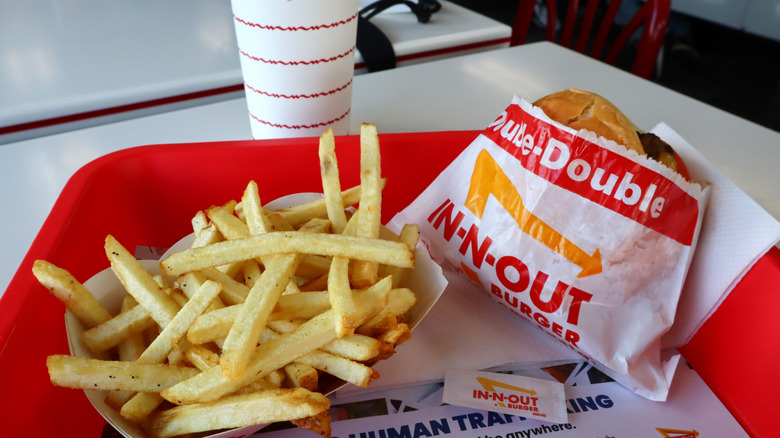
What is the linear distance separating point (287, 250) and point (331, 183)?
0.17 m

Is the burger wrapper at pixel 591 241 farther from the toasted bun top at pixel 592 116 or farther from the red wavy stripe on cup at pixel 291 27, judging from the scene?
the red wavy stripe on cup at pixel 291 27

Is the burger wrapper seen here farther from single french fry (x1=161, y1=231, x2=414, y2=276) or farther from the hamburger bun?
single french fry (x1=161, y1=231, x2=414, y2=276)

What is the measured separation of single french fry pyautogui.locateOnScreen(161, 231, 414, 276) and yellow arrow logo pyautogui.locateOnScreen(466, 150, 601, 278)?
249 mm

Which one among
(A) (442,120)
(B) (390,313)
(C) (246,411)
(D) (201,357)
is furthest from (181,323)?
(A) (442,120)

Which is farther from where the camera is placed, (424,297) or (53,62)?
(53,62)

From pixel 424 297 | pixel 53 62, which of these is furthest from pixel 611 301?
pixel 53 62

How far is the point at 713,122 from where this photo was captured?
4.84ft

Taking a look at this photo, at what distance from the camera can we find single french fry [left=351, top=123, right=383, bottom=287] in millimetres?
794

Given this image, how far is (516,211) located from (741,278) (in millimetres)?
384

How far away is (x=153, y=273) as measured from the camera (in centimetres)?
91

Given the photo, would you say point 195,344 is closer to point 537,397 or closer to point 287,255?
point 287,255

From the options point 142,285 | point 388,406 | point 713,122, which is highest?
point 142,285

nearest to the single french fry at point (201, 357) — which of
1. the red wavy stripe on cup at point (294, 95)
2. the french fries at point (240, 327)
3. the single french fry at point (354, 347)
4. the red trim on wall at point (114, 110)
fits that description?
the french fries at point (240, 327)

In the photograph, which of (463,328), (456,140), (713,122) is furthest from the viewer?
(713,122)
